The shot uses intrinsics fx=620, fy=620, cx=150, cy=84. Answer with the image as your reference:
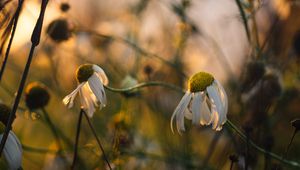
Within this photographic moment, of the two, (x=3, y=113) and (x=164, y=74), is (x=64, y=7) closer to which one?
(x=3, y=113)

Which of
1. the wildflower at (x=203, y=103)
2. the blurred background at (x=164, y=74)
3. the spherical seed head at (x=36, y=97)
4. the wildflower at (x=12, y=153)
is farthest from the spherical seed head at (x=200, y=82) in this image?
the spherical seed head at (x=36, y=97)

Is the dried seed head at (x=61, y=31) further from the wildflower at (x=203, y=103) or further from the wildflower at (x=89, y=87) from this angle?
the wildflower at (x=203, y=103)

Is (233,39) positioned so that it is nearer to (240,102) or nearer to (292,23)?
(240,102)

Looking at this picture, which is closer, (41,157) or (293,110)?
(293,110)

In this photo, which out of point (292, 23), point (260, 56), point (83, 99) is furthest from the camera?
point (292, 23)

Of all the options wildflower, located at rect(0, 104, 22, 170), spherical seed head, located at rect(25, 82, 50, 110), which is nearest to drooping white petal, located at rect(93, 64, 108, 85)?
wildflower, located at rect(0, 104, 22, 170)

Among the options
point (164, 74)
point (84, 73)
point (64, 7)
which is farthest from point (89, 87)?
point (164, 74)

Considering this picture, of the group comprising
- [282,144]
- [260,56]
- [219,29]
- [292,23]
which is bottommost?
[282,144]

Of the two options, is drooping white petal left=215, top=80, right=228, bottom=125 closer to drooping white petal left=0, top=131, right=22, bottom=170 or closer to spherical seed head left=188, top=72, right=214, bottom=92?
spherical seed head left=188, top=72, right=214, bottom=92

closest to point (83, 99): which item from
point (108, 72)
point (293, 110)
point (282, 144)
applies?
point (108, 72)
